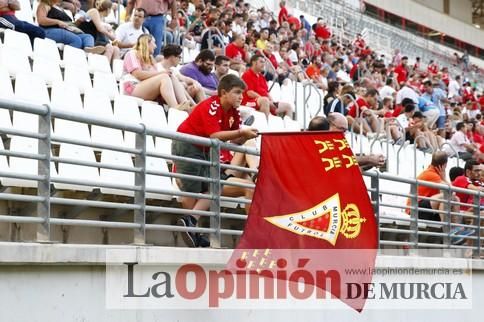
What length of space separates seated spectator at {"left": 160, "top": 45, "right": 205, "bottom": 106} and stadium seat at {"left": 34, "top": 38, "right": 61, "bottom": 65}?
1195 mm

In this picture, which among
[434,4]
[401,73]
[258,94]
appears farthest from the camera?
[434,4]

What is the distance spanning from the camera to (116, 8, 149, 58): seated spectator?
46.6 feet

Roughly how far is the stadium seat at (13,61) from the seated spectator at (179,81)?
5.55 feet

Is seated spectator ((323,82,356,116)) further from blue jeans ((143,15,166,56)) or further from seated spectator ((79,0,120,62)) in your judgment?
seated spectator ((79,0,120,62))

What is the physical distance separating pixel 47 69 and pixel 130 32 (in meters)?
3.35

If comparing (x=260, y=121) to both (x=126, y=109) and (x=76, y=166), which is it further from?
(x=76, y=166)

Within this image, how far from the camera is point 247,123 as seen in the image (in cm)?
1059

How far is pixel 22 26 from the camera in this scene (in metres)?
12.2

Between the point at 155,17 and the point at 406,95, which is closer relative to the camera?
the point at 155,17

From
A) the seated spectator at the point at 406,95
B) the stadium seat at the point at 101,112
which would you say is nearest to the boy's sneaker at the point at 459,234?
the stadium seat at the point at 101,112

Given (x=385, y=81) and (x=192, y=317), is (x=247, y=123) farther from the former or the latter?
(x=385, y=81)

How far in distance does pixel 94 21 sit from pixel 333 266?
624 cm

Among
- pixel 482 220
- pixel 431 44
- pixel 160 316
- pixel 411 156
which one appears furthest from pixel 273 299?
pixel 431 44

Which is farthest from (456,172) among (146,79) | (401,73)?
(401,73)
